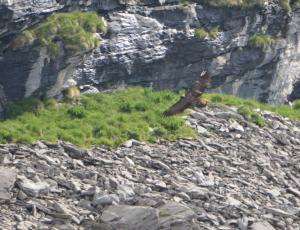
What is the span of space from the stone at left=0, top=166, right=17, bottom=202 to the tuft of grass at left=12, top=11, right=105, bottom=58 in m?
6.78

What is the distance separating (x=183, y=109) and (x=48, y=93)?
5110mm

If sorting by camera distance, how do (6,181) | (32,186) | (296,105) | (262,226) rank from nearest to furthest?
1. (6,181)
2. (32,186)
3. (262,226)
4. (296,105)

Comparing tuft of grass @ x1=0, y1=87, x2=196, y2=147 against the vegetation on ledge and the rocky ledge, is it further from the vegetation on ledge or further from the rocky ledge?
the vegetation on ledge

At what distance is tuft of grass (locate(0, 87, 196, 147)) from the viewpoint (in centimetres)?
3506

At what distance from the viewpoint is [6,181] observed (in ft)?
99.8

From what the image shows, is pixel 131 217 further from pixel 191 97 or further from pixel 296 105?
pixel 296 105

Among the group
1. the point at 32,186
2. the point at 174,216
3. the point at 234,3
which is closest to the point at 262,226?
the point at 174,216

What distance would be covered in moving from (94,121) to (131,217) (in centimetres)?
800

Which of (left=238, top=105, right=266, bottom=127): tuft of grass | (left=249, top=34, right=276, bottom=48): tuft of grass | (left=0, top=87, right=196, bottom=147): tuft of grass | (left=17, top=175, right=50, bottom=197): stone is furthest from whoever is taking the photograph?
(left=249, top=34, right=276, bottom=48): tuft of grass

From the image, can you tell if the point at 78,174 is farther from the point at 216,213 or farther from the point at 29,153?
the point at 216,213

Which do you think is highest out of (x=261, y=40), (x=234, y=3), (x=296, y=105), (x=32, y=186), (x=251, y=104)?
(x=234, y=3)

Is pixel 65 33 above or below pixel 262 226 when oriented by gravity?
above

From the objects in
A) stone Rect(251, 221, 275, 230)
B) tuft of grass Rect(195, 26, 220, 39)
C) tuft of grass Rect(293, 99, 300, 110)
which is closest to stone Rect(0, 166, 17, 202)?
stone Rect(251, 221, 275, 230)

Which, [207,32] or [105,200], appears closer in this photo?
[105,200]
